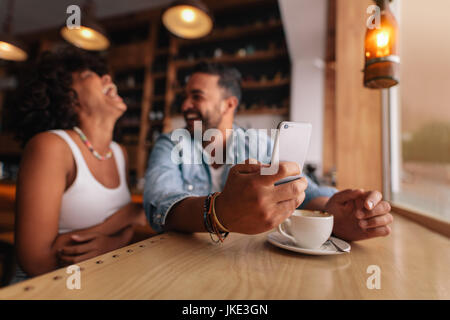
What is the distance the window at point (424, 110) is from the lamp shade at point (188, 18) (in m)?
1.39

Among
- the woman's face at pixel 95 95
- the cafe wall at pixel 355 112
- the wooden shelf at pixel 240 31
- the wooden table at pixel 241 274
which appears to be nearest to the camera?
the wooden table at pixel 241 274

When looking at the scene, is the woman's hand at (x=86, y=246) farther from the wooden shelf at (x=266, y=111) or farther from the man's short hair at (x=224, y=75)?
the wooden shelf at (x=266, y=111)

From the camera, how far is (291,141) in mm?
536

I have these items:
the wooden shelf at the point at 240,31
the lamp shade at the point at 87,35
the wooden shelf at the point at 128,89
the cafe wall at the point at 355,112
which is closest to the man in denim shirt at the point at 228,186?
the cafe wall at the point at 355,112

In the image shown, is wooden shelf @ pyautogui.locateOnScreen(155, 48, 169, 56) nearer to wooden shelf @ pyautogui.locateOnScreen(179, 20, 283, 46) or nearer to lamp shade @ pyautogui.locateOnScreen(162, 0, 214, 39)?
wooden shelf @ pyautogui.locateOnScreen(179, 20, 283, 46)

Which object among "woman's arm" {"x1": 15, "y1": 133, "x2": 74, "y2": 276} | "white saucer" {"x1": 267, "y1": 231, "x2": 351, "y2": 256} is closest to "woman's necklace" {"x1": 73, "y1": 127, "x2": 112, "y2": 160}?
"woman's arm" {"x1": 15, "y1": 133, "x2": 74, "y2": 276}

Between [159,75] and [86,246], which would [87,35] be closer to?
[159,75]

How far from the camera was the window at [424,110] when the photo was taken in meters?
1.09

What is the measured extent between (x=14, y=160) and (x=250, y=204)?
5.73 metres

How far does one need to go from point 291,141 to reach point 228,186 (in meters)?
0.17

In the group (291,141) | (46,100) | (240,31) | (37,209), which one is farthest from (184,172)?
(240,31)

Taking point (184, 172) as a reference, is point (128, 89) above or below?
above
